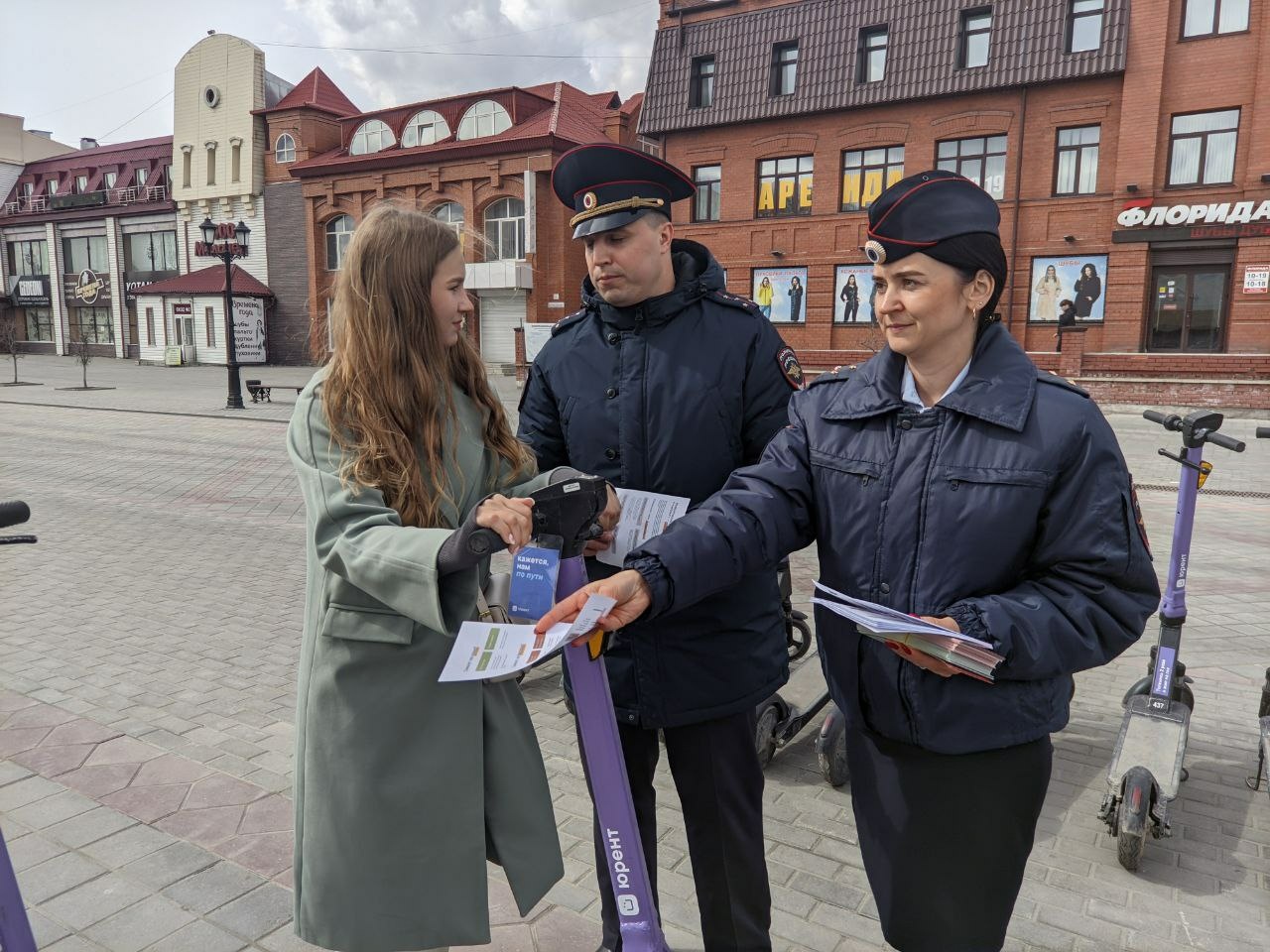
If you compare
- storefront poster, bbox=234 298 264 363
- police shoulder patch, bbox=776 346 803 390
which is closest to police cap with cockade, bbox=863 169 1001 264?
police shoulder patch, bbox=776 346 803 390

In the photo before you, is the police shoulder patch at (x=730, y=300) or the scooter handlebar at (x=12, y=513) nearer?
the scooter handlebar at (x=12, y=513)

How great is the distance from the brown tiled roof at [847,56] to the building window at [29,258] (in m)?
34.1

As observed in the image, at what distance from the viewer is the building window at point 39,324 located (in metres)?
45.2

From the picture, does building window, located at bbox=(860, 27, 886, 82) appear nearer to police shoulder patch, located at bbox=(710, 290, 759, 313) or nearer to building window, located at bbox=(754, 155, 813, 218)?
building window, located at bbox=(754, 155, 813, 218)

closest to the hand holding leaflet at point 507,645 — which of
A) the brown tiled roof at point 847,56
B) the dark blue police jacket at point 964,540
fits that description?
the dark blue police jacket at point 964,540

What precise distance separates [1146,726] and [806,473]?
2.29 m

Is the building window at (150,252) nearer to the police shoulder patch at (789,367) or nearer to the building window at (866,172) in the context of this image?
the building window at (866,172)

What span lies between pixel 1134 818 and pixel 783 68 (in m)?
27.1

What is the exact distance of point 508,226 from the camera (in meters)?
31.5

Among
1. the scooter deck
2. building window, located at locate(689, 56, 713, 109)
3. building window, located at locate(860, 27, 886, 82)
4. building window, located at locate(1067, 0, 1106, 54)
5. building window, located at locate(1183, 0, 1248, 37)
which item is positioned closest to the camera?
the scooter deck

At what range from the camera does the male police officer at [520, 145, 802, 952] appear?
93.4 inches

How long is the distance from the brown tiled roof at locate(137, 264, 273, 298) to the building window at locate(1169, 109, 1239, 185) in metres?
32.0

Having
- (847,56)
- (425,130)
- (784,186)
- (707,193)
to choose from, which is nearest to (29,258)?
(425,130)

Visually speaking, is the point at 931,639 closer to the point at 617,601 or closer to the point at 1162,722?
the point at 617,601
